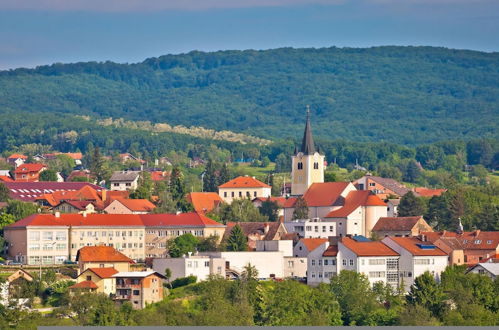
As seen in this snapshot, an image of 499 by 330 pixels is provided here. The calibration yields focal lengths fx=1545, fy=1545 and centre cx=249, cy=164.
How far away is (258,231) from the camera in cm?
11212

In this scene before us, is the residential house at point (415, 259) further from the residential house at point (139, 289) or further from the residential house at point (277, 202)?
the residential house at point (277, 202)

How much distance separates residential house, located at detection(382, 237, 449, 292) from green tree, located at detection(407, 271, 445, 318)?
6.01 meters

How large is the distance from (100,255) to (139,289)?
9.13m

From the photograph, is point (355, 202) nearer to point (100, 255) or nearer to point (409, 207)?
point (409, 207)

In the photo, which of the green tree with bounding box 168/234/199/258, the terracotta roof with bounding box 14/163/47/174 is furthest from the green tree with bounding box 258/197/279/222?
the terracotta roof with bounding box 14/163/47/174

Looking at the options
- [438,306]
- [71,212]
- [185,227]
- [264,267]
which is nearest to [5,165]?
[71,212]

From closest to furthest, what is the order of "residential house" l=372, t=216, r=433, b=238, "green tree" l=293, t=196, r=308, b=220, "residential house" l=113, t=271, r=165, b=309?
"residential house" l=113, t=271, r=165, b=309 < "residential house" l=372, t=216, r=433, b=238 < "green tree" l=293, t=196, r=308, b=220

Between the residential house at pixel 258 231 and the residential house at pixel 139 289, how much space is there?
51.2 feet

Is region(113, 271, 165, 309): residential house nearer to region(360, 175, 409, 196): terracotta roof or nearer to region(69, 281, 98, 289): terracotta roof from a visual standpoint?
region(69, 281, 98, 289): terracotta roof

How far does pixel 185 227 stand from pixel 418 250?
18657mm

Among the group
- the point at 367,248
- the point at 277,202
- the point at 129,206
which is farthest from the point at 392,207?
the point at 367,248

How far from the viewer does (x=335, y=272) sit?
324ft

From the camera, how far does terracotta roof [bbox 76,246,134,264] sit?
3937 inches

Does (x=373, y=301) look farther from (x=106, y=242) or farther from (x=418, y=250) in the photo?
(x=106, y=242)
